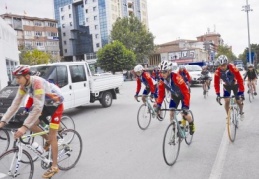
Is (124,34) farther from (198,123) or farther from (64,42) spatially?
(198,123)

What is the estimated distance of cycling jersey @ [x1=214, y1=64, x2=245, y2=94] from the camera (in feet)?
22.5

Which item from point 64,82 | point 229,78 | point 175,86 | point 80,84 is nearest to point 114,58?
point 80,84

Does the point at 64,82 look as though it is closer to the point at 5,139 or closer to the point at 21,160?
Answer: the point at 5,139

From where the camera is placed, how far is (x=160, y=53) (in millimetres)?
98875

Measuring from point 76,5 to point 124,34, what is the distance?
1235 inches

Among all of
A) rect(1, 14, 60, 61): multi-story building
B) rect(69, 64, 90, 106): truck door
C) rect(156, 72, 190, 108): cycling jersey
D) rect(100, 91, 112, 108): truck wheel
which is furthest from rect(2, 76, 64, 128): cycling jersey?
rect(1, 14, 60, 61): multi-story building

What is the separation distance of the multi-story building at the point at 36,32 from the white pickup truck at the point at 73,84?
65557 millimetres

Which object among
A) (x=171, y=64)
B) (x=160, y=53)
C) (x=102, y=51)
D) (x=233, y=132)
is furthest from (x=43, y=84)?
(x=160, y=53)

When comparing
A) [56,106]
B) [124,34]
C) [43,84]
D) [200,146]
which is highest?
[124,34]

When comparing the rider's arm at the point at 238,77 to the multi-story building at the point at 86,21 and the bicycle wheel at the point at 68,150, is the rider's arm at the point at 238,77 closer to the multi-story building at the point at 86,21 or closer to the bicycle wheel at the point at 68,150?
the bicycle wheel at the point at 68,150

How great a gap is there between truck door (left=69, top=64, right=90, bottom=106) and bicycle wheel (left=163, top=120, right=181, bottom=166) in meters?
6.44

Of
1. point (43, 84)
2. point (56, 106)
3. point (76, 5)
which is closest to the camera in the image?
point (43, 84)

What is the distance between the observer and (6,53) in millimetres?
25453

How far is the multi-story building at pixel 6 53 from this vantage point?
72.8 feet
